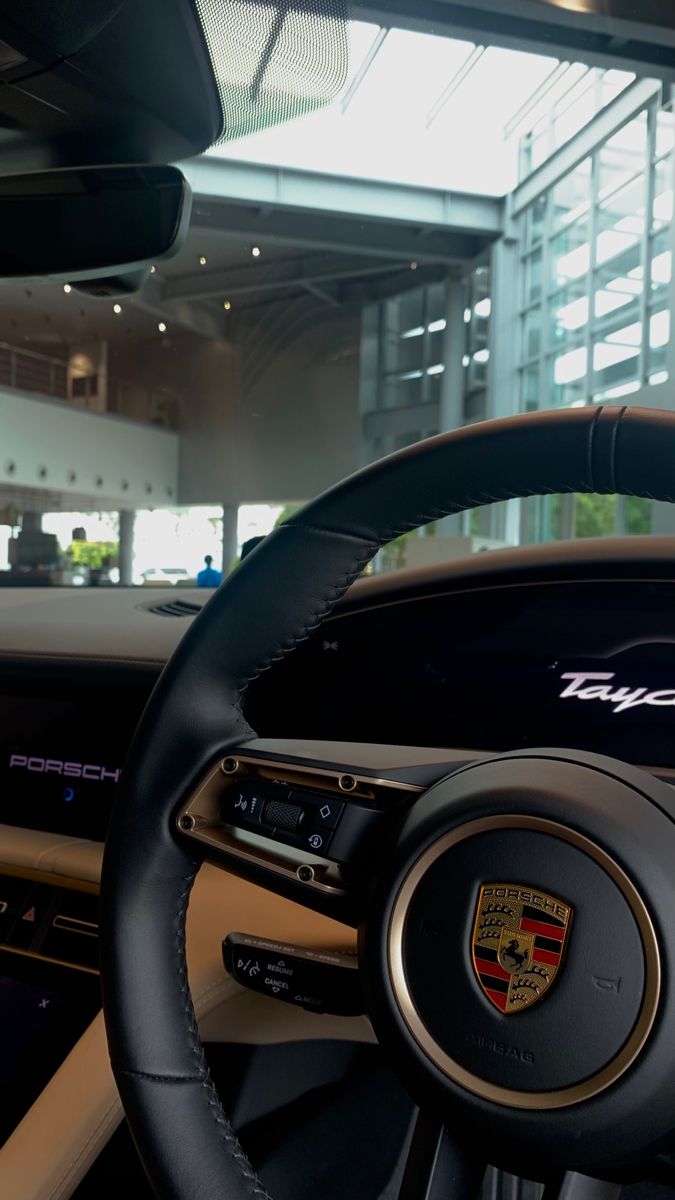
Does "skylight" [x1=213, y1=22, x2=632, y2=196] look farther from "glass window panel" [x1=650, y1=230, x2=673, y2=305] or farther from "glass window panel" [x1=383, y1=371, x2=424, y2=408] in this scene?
"glass window panel" [x1=383, y1=371, x2=424, y2=408]

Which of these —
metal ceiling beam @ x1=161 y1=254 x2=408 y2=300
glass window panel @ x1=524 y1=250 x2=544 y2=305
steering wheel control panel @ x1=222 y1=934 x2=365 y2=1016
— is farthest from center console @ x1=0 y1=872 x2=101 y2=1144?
glass window panel @ x1=524 y1=250 x2=544 y2=305

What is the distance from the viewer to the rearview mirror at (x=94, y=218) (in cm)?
146

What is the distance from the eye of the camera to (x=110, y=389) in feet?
21.1

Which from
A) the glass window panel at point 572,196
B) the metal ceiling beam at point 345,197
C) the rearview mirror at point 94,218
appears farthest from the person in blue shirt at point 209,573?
the glass window panel at point 572,196

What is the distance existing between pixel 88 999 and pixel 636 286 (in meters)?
10.5

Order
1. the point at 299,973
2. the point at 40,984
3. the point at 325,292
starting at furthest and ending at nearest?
the point at 325,292, the point at 40,984, the point at 299,973

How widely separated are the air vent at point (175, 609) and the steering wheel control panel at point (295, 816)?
3.89ft

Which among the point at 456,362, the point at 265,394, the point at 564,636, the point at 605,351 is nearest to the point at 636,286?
the point at 605,351

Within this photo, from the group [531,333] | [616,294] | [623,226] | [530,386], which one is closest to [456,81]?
[616,294]

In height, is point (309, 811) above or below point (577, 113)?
below

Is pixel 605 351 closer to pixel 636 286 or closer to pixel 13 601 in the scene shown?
pixel 636 286

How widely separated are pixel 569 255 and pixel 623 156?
4.85 feet

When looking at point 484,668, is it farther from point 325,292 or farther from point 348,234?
point 348,234

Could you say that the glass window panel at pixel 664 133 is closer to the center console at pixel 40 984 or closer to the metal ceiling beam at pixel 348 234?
the metal ceiling beam at pixel 348 234
